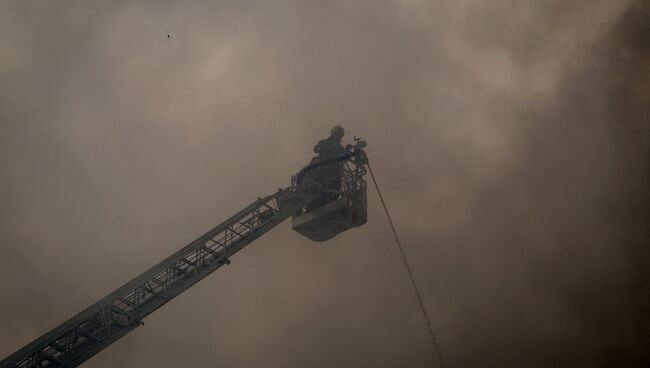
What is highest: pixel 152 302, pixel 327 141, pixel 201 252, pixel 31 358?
pixel 327 141

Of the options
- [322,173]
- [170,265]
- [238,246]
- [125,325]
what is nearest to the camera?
[125,325]

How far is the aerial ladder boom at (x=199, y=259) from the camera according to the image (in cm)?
2392

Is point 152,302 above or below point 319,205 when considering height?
below

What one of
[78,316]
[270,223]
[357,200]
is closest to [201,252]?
[270,223]

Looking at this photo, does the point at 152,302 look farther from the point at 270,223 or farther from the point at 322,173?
the point at 322,173

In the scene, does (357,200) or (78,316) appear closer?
(78,316)

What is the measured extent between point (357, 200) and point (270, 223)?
4.23m

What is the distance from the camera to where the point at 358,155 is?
1231 inches

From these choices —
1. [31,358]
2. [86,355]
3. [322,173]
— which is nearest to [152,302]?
[86,355]

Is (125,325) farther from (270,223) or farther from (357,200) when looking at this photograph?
(357,200)

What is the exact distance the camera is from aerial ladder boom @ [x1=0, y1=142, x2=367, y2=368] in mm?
23922

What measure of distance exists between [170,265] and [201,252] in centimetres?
156

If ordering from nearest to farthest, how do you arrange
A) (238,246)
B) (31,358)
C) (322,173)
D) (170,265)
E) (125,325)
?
1. (31,358)
2. (125,325)
3. (170,265)
4. (238,246)
5. (322,173)

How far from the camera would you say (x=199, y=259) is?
27.8m
